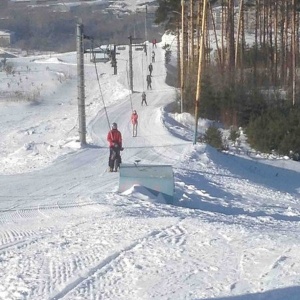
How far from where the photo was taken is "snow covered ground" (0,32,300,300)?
894 centimetres

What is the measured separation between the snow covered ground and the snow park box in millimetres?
362

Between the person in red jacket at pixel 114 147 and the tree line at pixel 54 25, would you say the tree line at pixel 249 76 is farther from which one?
the tree line at pixel 54 25

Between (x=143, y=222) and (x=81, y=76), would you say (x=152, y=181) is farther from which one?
(x=81, y=76)

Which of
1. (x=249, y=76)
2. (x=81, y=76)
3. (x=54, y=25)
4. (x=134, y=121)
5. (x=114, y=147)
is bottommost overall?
(x=134, y=121)

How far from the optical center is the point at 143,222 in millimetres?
13180

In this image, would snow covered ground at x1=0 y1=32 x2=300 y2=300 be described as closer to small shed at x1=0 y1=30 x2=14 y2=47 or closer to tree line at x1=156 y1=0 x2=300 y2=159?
tree line at x1=156 y1=0 x2=300 y2=159

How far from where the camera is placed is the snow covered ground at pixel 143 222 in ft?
29.3

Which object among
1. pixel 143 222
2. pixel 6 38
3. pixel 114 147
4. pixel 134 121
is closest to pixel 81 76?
pixel 134 121

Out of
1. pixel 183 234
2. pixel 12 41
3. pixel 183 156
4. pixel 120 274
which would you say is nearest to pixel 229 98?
pixel 183 156

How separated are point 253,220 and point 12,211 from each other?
4713 millimetres

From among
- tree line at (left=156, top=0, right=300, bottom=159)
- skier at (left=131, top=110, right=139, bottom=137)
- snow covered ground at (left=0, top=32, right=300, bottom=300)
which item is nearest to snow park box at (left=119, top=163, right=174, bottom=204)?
snow covered ground at (left=0, top=32, right=300, bottom=300)

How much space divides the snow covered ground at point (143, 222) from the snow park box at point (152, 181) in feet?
1.19

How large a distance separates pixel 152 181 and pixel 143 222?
497 centimetres

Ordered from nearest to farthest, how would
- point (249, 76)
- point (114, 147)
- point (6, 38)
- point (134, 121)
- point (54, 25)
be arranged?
point (114, 147) → point (134, 121) → point (249, 76) → point (54, 25) → point (6, 38)
